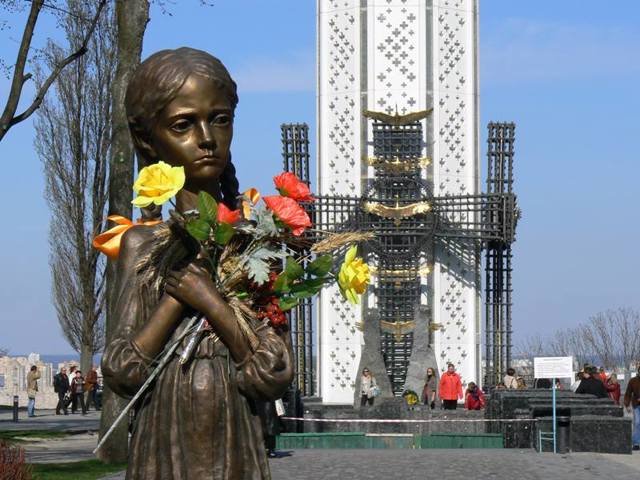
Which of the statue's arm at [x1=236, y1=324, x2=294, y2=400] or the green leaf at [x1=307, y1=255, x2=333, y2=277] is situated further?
the green leaf at [x1=307, y1=255, x2=333, y2=277]

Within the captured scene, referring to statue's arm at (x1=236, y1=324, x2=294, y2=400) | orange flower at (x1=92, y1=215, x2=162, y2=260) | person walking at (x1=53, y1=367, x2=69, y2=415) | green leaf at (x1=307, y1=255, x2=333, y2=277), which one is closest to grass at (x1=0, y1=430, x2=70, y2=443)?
person walking at (x1=53, y1=367, x2=69, y2=415)

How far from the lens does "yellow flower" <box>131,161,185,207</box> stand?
19.8ft

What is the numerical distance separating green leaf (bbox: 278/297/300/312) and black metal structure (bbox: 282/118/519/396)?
31381 mm

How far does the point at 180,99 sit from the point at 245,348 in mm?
1080

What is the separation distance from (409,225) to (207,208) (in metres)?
32.6

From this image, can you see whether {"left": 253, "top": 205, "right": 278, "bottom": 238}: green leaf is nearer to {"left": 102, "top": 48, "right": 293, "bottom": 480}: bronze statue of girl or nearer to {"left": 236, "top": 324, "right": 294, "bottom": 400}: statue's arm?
{"left": 102, "top": 48, "right": 293, "bottom": 480}: bronze statue of girl

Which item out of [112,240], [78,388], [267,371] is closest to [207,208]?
[267,371]

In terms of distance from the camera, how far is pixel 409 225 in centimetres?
3856

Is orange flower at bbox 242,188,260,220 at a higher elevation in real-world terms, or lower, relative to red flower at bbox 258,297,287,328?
higher

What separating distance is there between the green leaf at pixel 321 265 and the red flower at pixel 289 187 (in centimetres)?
30

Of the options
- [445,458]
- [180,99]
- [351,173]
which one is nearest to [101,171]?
[351,173]

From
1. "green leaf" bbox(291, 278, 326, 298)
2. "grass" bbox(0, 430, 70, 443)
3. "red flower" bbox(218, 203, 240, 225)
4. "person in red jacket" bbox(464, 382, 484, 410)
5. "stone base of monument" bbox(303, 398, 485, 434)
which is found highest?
"red flower" bbox(218, 203, 240, 225)

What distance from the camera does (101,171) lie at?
49.5 metres

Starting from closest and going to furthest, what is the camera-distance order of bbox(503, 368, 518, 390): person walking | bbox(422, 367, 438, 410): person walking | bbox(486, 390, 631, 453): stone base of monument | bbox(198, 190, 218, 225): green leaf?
bbox(198, 190, 218, 225): green leaf → bbox(486, 390, 631, 453): stone base of monument → bbox(422, 367, 438, 410): person walking → bbox(503, 368, 518, 390): person walking
